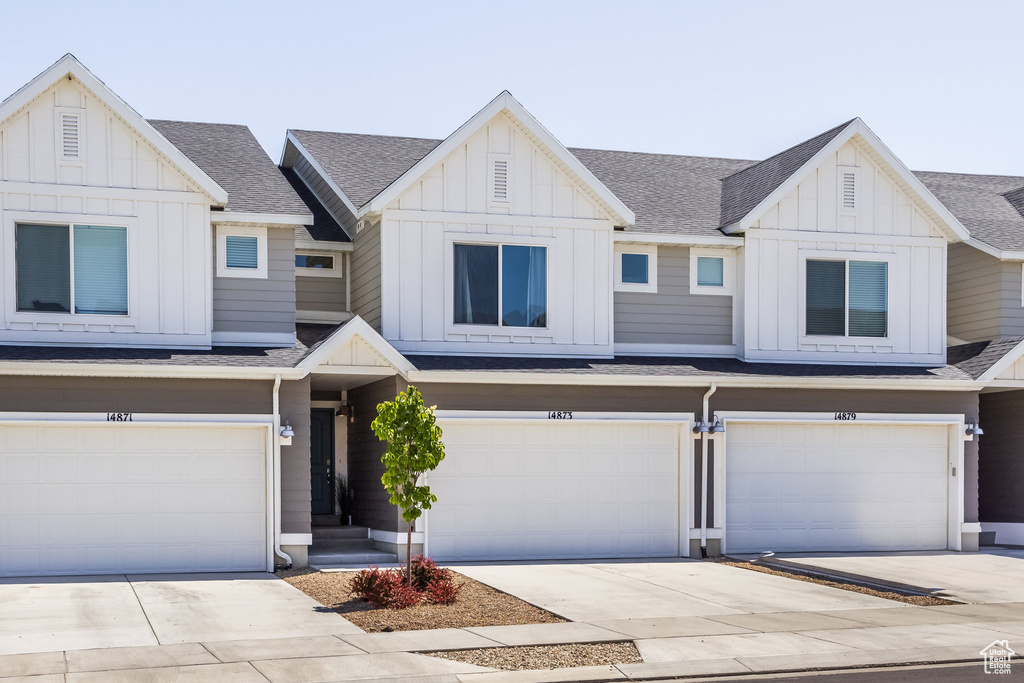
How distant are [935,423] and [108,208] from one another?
49.5 ft

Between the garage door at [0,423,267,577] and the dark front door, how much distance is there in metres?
4.10

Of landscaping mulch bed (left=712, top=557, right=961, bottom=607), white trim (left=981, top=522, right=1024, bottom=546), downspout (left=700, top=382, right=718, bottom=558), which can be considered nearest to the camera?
landscaping mulch bed (left=712, top=557, right=961, bottom=607)

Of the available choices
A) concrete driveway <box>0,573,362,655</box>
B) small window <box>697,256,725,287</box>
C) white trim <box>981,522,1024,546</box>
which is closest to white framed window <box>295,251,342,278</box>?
concrete driveway <box>0,573,362,655</box>

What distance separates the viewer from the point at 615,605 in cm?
1474

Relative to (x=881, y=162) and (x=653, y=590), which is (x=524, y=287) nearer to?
(x=653, y=590)

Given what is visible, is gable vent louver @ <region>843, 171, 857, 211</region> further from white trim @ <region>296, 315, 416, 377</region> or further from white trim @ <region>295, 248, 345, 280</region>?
white trim @ <region>295, 248, 345, 280</region>

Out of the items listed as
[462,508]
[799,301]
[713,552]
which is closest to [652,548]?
[713,552]

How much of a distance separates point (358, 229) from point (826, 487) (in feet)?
32.1

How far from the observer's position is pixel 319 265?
869 inches

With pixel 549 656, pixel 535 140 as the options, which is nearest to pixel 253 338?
pixel 535 140

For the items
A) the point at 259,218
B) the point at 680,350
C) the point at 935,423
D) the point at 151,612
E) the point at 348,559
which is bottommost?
the point at 348,559

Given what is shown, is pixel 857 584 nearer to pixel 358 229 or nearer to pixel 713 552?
pixel 713 552

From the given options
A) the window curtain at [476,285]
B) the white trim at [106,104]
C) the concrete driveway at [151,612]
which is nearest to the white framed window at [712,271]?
the window curtain at [476,285]

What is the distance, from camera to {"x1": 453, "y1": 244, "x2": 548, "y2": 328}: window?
2042 cm
